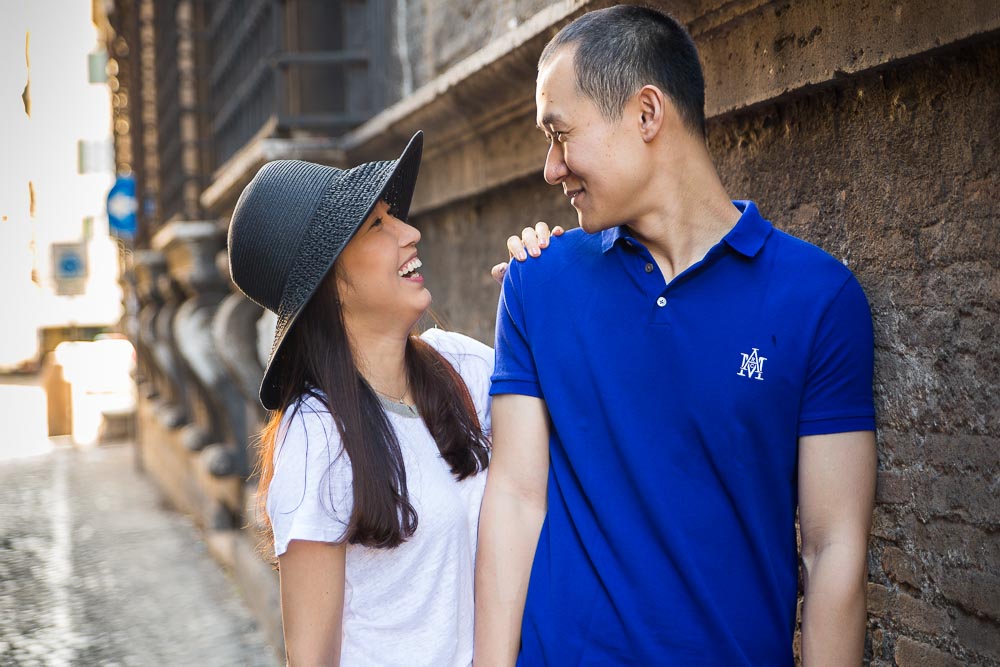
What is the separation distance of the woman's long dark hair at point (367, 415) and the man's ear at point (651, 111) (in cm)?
70

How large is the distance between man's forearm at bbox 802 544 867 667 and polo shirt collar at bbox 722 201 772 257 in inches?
20.1

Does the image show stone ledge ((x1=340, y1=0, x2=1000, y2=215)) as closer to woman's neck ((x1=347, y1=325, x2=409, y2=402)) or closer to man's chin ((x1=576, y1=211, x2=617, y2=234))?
man's chin ((x1=576, y1=211, x2=617, y2=234))

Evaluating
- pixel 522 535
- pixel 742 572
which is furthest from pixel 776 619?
pixel 522 535

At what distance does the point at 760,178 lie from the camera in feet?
9.72

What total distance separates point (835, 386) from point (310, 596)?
1.00 metres

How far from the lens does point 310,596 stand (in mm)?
2148

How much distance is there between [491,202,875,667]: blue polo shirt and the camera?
194 cm

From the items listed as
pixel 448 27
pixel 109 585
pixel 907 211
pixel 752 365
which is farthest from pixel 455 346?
pixel 109 585

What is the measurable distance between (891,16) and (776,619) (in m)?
1.20

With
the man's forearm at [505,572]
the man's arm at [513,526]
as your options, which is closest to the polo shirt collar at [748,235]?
the man's arm at [513,526]

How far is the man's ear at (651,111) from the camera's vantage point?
6.76ft

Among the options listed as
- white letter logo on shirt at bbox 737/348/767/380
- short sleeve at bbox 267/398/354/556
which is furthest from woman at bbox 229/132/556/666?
white letter logo on shirt at bbox 737/348/767/380

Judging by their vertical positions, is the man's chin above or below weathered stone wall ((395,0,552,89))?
below

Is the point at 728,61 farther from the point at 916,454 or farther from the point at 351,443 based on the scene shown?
the point at 351,443
